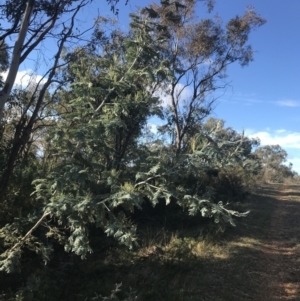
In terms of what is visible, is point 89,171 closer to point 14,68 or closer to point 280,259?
point 14,68

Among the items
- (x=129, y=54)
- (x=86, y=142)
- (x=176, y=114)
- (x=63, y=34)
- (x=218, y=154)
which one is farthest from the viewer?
(x=176, y=114)

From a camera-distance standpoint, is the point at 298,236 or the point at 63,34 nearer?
the point at 63,34

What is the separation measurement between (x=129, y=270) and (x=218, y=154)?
14.2ft

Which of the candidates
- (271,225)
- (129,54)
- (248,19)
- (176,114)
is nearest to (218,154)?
(129,54)

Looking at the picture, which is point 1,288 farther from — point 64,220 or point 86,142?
point 86,142

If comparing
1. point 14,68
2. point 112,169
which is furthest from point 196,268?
point 14,68

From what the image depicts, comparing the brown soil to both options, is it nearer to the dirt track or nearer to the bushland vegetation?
the dirt track

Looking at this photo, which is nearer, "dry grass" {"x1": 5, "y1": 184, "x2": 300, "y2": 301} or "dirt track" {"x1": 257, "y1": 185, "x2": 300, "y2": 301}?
"dry grass" {"x1": 5, "y1": 184, "x2": 300, "y2": 301}

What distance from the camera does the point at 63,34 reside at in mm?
7977

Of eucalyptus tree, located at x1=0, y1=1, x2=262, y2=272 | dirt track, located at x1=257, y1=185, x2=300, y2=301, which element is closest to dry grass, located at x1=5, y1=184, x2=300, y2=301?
dirt track, located at x1=257, y1=185, x2=300, y2=301

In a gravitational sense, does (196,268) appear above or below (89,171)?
below

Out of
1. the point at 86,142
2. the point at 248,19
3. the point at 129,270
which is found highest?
the point at 248,19

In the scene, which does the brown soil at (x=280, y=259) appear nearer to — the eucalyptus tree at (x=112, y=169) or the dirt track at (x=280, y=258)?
the dirt track at (x=280, y=258)

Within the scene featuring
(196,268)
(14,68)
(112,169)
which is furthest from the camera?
(196,268)
